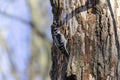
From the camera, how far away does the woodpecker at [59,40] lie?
7.59 ft

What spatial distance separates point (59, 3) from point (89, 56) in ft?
1.02

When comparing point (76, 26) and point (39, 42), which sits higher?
point (76, 26)

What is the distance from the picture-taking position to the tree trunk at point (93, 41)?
2.22 m

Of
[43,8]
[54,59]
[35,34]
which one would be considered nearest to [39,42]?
[35,34]

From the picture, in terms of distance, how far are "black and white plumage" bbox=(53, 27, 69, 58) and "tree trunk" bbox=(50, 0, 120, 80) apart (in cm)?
2

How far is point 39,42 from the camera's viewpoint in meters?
9.68

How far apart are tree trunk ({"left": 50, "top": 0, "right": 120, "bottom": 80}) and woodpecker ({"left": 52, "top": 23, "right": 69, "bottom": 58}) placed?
2cm

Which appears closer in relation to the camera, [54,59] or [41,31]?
[54,59]

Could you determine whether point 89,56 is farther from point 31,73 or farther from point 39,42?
point 39,42

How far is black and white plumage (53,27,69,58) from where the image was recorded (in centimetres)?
231

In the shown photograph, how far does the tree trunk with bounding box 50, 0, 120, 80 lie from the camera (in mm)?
2217

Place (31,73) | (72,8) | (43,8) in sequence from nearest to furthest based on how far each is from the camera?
(72,8) → (31,73) → (43,8)

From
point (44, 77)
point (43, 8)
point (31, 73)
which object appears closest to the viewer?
point (31, 73)

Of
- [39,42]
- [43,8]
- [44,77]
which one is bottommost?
[44,77]
